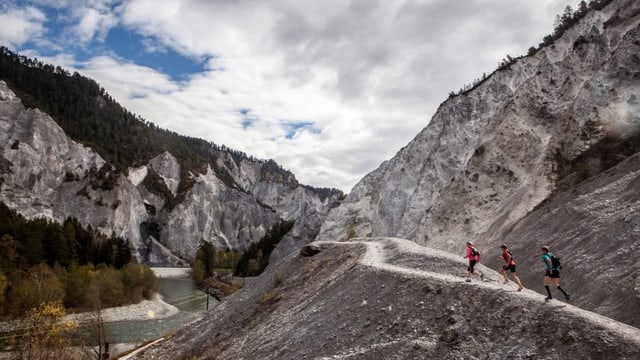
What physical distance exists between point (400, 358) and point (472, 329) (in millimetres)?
1860

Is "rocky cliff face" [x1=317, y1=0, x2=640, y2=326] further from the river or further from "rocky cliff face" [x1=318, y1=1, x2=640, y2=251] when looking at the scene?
the river

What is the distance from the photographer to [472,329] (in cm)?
1120

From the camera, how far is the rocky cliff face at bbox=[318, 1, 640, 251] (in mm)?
Answer: 33031

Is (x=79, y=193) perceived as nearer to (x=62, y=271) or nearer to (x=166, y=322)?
(x=62, y=271)

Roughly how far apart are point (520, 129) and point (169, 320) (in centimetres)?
4833

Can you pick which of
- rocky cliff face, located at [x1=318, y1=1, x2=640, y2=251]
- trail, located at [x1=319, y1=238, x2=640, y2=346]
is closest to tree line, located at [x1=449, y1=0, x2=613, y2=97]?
rocky cliff face, located at [x1=318, y1=1, x2=640, y2=251]

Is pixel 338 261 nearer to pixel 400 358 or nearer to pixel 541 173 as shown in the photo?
pixel 400 358

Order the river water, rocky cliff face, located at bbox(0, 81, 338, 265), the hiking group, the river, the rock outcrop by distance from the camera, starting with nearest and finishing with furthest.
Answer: the rock outcrop
the hiking group
the river
the river water
rocky cliff face, located at bbox(0, 81, 338, 265)

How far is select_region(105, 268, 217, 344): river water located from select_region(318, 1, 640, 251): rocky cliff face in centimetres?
2296

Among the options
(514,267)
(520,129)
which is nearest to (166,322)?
(520,129)

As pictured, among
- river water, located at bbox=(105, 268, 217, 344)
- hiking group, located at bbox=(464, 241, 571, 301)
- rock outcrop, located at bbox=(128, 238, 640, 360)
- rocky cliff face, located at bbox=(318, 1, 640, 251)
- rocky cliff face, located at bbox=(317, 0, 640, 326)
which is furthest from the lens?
river water, located at bbox=(105, 268, 217, 344)

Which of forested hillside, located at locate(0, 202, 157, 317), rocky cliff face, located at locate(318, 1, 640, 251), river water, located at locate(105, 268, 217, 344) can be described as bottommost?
river water, located at locate(105, 268, 217, 344)

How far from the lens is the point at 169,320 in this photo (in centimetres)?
6138

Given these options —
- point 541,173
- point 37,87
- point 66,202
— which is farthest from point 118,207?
point 541,173
